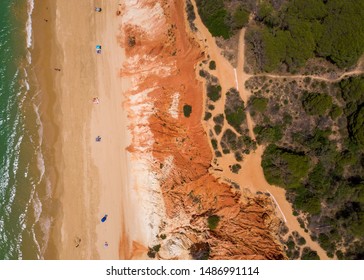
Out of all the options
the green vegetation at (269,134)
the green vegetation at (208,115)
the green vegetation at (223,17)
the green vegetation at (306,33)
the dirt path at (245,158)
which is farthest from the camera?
the green vegetation at (208,115)

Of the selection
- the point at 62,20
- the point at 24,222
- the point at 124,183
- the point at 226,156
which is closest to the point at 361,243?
the point at 226,156

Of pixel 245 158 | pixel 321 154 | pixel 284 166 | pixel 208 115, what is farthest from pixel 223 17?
pixel 321 154

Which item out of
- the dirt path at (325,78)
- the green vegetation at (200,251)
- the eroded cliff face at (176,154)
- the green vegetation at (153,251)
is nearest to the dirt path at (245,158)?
the dirt path at (325,78)

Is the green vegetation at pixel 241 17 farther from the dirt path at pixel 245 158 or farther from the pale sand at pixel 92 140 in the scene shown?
the pale sand at pixel 92 140

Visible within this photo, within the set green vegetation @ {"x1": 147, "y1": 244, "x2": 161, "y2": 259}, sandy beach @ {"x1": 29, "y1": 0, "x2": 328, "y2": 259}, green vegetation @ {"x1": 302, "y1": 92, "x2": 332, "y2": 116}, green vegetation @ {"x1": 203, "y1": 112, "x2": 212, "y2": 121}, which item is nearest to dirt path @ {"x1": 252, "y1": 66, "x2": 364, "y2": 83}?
green vegetation @ {"x1": 302, "y1": 92, "x2": 332, "y2": 116}

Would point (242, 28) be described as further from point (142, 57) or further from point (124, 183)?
point (124, 183)

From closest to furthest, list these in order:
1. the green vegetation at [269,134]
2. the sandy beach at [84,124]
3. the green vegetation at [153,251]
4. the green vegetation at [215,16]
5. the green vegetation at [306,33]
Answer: the green vegetation at [306,33] < the green vegetation at [269,134] < the green vegetation at [215,16] < the green vegetation at [153,251] < the sandy beach at [84,124]

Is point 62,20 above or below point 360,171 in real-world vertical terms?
above
